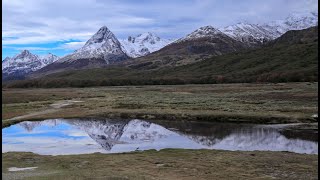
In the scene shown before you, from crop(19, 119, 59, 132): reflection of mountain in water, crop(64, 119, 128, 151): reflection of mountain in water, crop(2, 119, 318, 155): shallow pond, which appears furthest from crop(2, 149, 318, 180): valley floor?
crop(19, 119, 59, 132): reflection of mountain in water

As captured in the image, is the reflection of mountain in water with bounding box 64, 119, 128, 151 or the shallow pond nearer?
the shallow pond

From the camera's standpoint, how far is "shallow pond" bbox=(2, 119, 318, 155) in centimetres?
3797

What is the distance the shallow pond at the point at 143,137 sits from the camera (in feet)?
125

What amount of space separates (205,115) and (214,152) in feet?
89.4

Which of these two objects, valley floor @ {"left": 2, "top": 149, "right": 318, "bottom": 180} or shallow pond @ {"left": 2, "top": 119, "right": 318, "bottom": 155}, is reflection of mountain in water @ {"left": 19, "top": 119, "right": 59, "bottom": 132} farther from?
valley floor @ {"left": 2, "top": 149, "right": 318, "bottom": 180}

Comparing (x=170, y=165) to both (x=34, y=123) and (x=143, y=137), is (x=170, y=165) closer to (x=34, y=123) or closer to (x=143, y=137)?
(x=143, y=137)

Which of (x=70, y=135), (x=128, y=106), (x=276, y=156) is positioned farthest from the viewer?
(x=128, y=106)

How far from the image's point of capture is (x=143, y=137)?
45.6 metres

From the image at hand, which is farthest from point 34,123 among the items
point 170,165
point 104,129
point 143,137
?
point 170,165

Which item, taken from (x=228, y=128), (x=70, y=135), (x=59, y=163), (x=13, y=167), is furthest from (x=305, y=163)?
(x=70, y=135)

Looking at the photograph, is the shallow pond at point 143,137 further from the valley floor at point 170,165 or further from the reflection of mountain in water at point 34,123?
the valley floor at point 170,165

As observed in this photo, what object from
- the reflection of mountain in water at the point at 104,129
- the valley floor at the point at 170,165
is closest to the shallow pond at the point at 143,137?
the reflection of mountain in water at the point at 104,129

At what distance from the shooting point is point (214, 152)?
3281cm

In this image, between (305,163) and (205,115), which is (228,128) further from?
(305,163)
